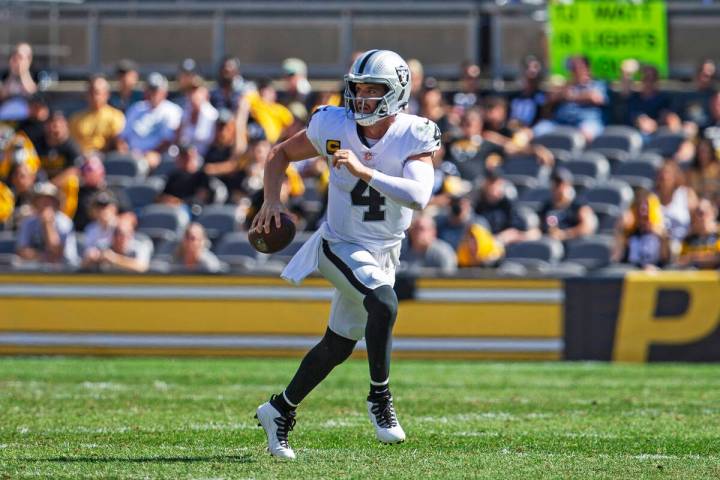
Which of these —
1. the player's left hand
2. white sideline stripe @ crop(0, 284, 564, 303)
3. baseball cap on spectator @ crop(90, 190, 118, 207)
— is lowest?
white sideline stripe @ crop(0, 284, 564, 303)

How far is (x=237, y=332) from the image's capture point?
13391 millimetres

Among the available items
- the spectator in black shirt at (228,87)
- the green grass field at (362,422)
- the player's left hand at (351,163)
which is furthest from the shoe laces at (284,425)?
the spectator in black shirt at (228,87)

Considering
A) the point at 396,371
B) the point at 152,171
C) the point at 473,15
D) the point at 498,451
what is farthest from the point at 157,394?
the point at 473,15

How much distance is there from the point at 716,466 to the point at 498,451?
3.37 feet

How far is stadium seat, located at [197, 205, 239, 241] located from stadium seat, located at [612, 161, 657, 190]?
4.28 meters

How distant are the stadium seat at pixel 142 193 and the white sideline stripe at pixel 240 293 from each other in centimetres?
221

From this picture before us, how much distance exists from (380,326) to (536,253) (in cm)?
775

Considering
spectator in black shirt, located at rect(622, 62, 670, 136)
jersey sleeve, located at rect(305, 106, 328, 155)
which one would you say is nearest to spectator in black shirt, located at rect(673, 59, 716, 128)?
spectator in black shirt, located at rect(622, 62, 670, 136)

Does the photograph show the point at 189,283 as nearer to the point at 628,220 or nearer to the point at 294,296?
the point at 294,296

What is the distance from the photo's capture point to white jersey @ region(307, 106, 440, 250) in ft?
21.7

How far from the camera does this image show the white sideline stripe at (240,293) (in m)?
13.1

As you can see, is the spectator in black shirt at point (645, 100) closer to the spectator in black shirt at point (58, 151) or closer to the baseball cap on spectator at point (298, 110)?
the baseball cap on spectator at point (298, 110)

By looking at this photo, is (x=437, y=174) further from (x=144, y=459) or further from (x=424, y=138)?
(x=144, y=459)

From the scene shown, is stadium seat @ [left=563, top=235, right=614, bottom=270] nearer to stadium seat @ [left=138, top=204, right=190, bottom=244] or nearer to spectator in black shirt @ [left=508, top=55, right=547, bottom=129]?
spectator in black shirt @ [left=508, top=55, right=547, bottom=129]
